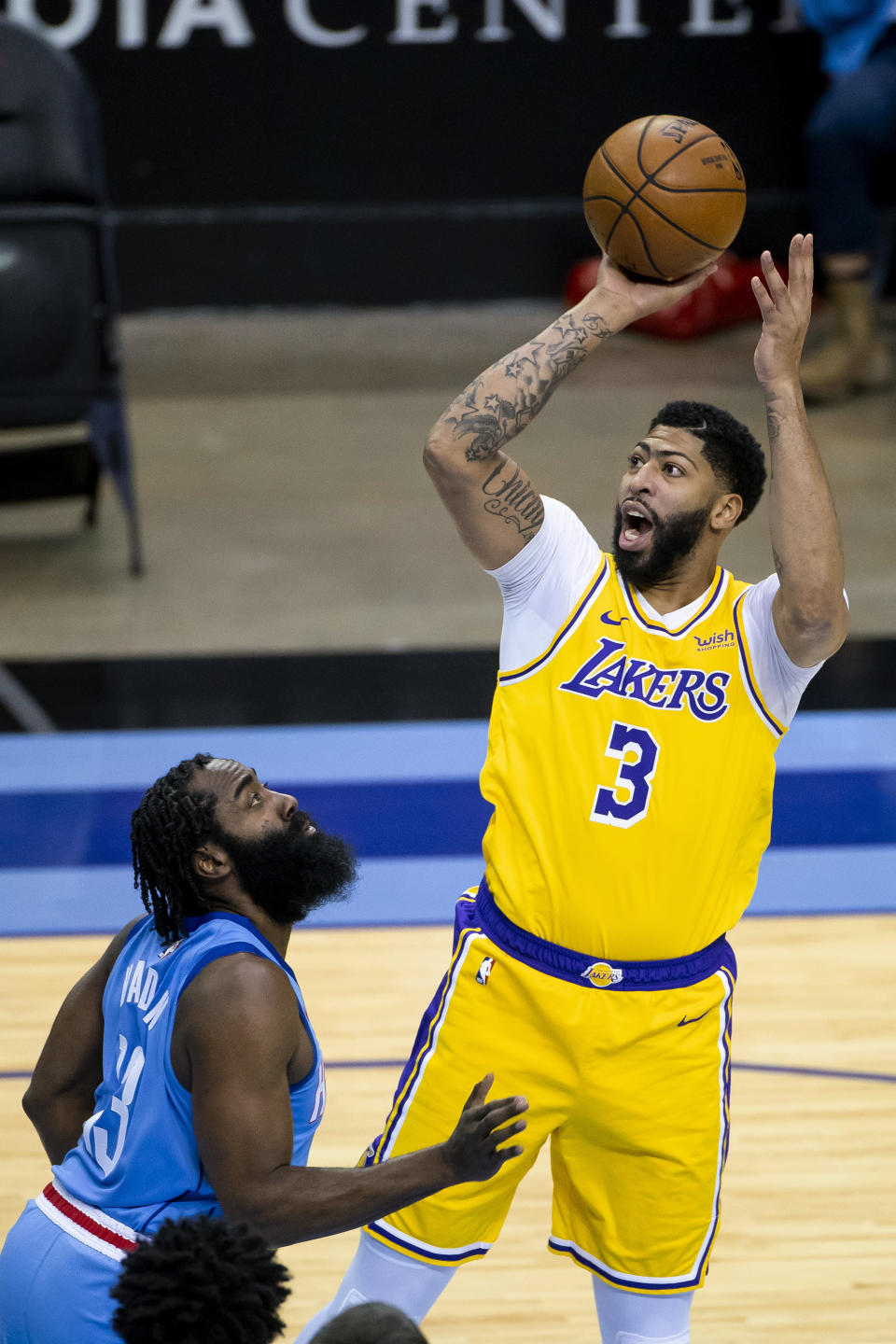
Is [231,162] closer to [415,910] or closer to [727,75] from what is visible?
[727,75]

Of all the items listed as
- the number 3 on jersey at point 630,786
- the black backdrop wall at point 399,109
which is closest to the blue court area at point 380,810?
the number 3 on jersey at point 630,786

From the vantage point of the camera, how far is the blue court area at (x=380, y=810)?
5.14 meters

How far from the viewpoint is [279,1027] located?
2.32m

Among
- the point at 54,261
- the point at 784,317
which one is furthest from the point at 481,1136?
the point at 54,261

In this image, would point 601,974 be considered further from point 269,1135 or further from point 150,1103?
point 150,1103

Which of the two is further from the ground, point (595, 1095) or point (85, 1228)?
point (85, 1228)

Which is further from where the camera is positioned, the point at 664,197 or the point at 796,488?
the point at 664,197

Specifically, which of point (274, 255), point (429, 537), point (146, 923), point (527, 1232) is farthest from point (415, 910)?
point (274, 255)

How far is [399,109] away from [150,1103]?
9203 mm

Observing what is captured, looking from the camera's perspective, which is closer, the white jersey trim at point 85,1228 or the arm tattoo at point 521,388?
the white jersey trim at point 85,1228

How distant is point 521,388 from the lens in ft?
9.02

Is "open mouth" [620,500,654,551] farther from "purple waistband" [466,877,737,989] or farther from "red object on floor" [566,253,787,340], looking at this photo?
"red object on floor" [566,253,787,340]

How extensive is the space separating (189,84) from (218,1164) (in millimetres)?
9315

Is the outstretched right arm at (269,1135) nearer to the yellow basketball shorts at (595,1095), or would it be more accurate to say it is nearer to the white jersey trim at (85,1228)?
the white jersey trim at (85,1228)
